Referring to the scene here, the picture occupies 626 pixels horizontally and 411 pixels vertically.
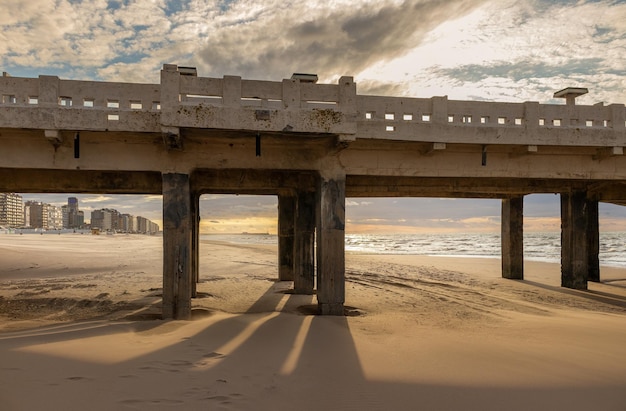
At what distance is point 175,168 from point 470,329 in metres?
9.54

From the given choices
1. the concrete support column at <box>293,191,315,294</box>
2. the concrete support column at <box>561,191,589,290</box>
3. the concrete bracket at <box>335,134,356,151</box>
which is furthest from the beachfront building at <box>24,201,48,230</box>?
the concrete support column at <box>561,191,589,290</box>

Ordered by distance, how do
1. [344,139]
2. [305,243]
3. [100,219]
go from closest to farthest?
[344,139] < [305,243] < [100,219]

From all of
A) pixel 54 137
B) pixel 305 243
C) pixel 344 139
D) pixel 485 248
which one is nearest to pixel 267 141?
pixel 344 139

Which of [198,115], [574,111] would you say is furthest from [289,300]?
[574,111]

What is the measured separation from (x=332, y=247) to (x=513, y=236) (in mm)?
16289

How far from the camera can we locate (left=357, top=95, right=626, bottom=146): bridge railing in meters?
11.6

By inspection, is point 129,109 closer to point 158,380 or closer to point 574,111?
point 158,380

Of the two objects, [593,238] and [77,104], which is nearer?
[77,104]

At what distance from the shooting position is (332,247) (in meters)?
11.8

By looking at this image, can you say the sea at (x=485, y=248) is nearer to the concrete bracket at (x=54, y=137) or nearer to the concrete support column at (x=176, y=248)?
the concrete support column at (x=176, y=248)

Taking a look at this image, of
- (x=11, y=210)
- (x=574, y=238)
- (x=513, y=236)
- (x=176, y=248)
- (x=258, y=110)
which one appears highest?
(x=258, y=110)

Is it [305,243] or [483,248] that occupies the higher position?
[305,243]

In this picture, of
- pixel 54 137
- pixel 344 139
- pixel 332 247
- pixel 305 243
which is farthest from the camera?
pixel 305 243

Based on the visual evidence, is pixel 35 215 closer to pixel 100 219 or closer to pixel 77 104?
pixel 100 219
